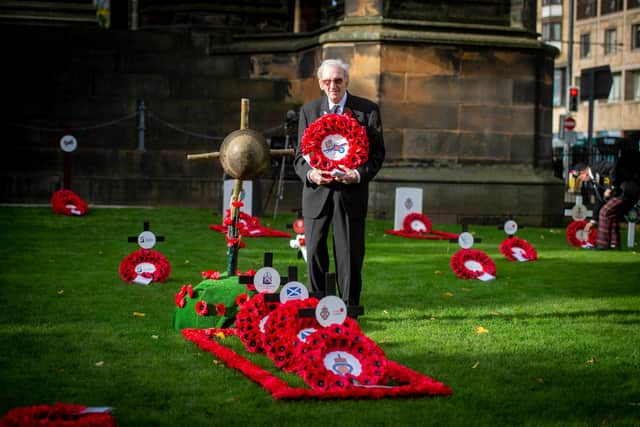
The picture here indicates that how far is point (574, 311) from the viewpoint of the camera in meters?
10.4

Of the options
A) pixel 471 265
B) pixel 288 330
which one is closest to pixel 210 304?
pixel 288 330

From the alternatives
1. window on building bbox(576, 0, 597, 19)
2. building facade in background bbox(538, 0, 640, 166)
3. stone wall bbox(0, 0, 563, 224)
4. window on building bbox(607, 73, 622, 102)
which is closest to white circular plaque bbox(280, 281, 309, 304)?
stone wall bbox(0, 0, 563, 224)

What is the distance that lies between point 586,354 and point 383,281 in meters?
4.28

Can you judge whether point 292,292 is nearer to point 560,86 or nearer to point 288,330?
point 288,330

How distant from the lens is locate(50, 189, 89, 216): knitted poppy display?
64.0 feet

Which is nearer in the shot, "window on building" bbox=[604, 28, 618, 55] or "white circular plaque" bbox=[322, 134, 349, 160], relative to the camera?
"white circular plaque" bbox=[322, 134, 349, 160]

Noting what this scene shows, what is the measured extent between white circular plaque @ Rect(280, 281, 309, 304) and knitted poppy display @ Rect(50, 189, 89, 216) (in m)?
12.4

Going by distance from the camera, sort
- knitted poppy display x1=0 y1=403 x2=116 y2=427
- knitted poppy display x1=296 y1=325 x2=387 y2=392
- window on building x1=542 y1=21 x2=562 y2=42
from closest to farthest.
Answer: knitted poppy display x1=0 y1=403 x2=116 y2=427
knitted poppy display x1=296 y1=325 x2=387 y2=392
window on building x1=542 y1=21 x2=562 y2=42

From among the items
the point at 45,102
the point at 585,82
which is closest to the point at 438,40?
the point at 585,82

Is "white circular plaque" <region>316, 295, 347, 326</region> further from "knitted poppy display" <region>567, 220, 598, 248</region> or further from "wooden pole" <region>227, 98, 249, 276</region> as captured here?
"knitted poppy display" <region>567, 220, 598, 248</region>

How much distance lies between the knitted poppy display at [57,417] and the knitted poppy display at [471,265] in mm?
7519

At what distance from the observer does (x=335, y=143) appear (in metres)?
8.31

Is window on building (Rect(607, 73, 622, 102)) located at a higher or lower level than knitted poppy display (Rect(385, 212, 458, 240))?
higher

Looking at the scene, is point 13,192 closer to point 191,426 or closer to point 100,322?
point 100,322
